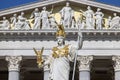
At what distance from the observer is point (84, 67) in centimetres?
3262

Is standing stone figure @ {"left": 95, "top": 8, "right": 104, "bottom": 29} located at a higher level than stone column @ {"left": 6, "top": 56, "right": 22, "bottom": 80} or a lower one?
higher

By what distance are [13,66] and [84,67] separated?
4844 mm

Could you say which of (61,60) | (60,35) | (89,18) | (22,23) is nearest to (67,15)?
(89,18)

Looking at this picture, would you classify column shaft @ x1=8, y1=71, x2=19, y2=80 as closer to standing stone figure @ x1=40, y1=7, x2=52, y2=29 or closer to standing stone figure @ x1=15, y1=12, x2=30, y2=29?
standing stone figure @ x1=15, y1=12, x2=30, y2=29

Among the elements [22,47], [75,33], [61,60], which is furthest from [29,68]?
[61,60]

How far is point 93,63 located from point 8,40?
664 cm

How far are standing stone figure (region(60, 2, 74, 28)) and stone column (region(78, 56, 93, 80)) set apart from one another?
96.7 inches

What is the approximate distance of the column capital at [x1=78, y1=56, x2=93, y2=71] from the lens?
32.6 metres

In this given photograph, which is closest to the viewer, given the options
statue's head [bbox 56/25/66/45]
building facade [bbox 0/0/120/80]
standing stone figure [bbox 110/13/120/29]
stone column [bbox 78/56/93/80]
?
statue's head [bbox 56/25/66/45]

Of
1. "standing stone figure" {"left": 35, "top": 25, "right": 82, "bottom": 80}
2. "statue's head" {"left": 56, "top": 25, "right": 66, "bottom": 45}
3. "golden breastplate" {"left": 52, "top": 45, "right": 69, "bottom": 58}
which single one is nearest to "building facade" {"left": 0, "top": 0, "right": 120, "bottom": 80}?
"statue's head" {"left": 56, "top": 25, "right": 66, "bottom": 45}

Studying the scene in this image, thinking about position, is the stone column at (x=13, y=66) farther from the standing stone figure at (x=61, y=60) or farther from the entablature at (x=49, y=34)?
the standing stone figure at (x=61, y=60)

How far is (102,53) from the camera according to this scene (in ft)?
108

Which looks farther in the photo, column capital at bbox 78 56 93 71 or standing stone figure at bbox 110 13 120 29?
standing stone figure at bbox 110 13 120 29

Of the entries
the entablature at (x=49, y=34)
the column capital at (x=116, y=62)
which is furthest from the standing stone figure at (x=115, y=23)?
the column capital at (x=116, y=62)
